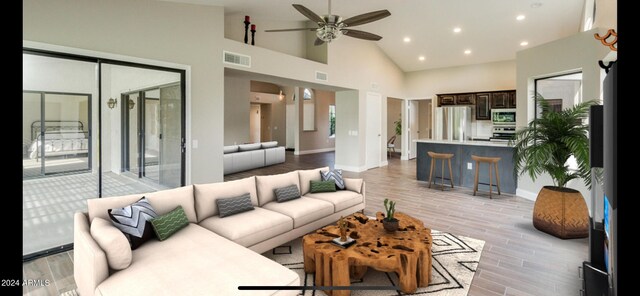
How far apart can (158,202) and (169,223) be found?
0.28m

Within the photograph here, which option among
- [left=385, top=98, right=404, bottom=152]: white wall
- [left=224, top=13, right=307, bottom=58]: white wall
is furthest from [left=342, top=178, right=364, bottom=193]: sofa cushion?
[left=385, top=98, right=404, bottom=152]: white wall

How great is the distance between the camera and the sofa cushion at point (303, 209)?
3.27 meters

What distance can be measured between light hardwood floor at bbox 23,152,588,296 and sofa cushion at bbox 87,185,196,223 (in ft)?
2.32

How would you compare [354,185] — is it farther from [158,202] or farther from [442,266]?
[158,202]

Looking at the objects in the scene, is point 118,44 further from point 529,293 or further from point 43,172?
point 529,293

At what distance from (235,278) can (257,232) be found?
98 centimetres

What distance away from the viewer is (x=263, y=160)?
30.0 ft

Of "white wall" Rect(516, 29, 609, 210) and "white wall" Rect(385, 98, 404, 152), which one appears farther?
"white wall" Rect(385, 98, 404, 152)

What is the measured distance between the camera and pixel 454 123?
9188 mm

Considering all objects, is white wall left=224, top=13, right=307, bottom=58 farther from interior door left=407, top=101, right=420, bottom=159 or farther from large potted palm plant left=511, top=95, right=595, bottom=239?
interior door left=407, top=101, right=420, bottom=159

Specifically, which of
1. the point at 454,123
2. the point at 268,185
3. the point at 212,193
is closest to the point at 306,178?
the point at 268,185

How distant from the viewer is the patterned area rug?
245 centimetres

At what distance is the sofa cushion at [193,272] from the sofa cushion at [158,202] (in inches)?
16.8
